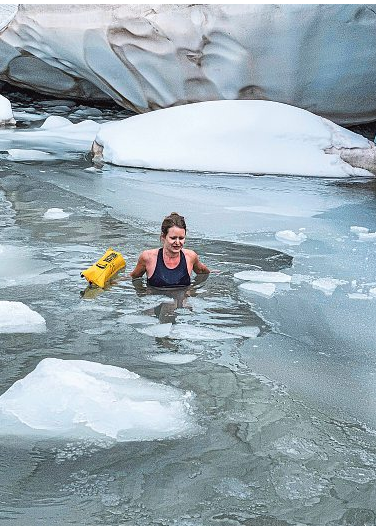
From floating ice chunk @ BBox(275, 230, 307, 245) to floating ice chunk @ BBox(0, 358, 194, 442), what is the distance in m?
2.98

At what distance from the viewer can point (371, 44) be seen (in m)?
11.0

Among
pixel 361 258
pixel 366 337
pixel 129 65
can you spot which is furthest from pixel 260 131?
pixel 366 337

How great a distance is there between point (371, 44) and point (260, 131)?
7.23 ft

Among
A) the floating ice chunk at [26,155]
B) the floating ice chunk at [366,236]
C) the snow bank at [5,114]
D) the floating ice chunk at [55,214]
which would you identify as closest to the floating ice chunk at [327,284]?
the floating ice chunk at [366,236]

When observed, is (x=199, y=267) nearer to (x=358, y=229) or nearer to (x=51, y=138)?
(x=358, y=229)

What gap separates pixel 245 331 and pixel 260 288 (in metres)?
0.78

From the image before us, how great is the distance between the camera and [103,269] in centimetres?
546

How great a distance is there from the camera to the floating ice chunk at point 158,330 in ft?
15.2

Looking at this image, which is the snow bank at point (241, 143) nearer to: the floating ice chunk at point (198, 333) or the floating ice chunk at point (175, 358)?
the floating ice chunk at point (198, 333)

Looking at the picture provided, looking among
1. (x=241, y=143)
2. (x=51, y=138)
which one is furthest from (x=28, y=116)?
(x=241, y=143)

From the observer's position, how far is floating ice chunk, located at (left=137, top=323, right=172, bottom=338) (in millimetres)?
4625

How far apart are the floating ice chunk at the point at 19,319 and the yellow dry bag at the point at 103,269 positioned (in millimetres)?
730

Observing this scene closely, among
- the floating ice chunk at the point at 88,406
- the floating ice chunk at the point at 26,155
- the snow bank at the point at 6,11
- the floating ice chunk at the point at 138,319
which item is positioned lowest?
the floating ice chunk at the point at 88,406

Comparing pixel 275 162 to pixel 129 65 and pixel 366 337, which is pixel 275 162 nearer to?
pixel 129 65
